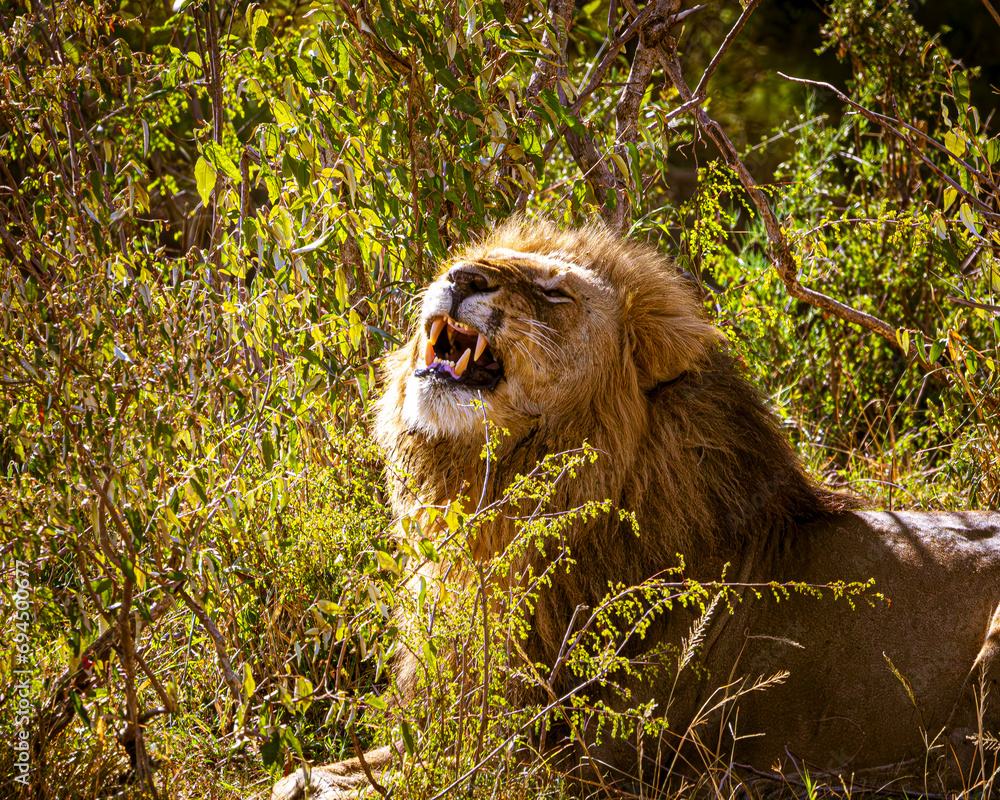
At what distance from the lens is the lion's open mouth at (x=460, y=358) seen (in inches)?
129

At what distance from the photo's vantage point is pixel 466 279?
3.28 m

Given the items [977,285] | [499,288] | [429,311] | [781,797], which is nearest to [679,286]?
[499,288]

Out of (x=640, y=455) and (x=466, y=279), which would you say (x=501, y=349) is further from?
(x=640, y=455)

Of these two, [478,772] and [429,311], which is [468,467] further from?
[478,772]

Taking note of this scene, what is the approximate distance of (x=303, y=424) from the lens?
3.62m

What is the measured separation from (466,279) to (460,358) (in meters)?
0.26

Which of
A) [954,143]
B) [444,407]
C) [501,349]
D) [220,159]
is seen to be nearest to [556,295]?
[501,349]

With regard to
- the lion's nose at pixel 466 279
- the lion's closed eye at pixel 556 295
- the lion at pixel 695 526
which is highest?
the lion's nose at pixel 466 279

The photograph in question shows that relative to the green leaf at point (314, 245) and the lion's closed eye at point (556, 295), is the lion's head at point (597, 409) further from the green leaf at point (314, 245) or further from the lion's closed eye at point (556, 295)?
the green leaf at point (314, 245)

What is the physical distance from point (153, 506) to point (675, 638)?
5.39ft

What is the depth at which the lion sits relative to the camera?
10.1 ft

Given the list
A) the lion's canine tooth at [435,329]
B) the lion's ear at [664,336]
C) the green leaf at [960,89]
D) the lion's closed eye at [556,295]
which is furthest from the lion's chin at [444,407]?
the green leaf at [960,89]

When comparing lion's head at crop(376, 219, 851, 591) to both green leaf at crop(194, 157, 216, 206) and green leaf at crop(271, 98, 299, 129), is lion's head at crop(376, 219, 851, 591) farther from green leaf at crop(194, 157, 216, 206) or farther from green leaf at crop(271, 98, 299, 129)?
green leaf at crop(194, 157, 216, 206)

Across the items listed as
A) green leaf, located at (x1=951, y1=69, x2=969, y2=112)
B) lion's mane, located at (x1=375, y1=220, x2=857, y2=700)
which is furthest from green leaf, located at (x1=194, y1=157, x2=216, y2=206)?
green leaf, located at (x1=951, y1=69, x2=969, y2=112)
